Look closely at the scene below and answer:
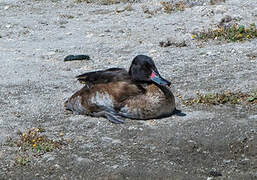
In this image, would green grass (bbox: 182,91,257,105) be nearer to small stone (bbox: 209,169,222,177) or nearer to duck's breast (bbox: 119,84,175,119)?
duck's breast (bbox: 119,84,175,119)

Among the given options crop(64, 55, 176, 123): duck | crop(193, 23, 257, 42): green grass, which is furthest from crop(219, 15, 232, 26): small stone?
crop(64, 55, 176, 123): duck

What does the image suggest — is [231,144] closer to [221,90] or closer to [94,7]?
[221,90]

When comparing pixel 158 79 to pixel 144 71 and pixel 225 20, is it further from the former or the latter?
pixel 225 20

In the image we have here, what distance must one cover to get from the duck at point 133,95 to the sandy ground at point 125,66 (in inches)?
5.5

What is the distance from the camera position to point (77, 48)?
13.3m

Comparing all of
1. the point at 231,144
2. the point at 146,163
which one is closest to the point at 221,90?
the point at 231,144

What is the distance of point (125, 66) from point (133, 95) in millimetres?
2952

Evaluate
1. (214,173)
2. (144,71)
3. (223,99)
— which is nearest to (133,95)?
(144,71)

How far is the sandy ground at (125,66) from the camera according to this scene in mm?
7805

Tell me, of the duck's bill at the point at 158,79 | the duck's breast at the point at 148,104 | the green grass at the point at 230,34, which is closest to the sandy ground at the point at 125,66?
the duck's breast at the point at 148,104

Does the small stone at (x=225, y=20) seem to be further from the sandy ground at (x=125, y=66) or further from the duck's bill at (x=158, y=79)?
the duck's bill at (x=158, y=79)

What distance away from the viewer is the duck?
9.00m

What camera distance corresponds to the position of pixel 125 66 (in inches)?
469

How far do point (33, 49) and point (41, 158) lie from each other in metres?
5.66
